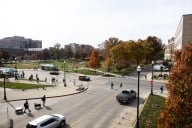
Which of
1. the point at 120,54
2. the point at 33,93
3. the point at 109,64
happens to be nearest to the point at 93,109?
the point at 33,93

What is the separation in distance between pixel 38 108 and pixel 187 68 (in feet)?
68.3

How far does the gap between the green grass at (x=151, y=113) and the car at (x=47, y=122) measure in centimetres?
723

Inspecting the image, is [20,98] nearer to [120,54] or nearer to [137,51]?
[120,54]

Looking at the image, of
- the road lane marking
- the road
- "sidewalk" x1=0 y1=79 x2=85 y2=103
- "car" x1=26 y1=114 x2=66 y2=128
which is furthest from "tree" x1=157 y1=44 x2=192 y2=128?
"sidewalk" x1=0 y1=79 x2=85 y2=103

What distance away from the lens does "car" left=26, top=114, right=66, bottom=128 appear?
22633 millimetres

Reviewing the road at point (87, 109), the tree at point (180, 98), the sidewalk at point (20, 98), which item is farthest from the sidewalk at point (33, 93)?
the tree at point (180, 98)

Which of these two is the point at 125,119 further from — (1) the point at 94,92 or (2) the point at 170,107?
(1) the point at 94,92

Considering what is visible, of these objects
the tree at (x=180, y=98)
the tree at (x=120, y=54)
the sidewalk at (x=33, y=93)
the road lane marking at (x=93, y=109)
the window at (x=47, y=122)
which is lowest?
the road lane marking at (x=93, y=109)

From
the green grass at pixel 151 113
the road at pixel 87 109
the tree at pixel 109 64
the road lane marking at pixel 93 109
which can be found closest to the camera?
the green grass at pixel 151 113

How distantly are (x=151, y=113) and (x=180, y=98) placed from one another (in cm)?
1460

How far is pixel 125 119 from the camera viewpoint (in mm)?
27750

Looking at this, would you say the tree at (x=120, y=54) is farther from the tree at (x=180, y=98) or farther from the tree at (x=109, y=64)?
the tree at (x=180, y=98)

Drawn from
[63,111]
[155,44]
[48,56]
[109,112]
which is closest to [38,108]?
[63,111]

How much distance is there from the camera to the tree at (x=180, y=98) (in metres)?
14.6
